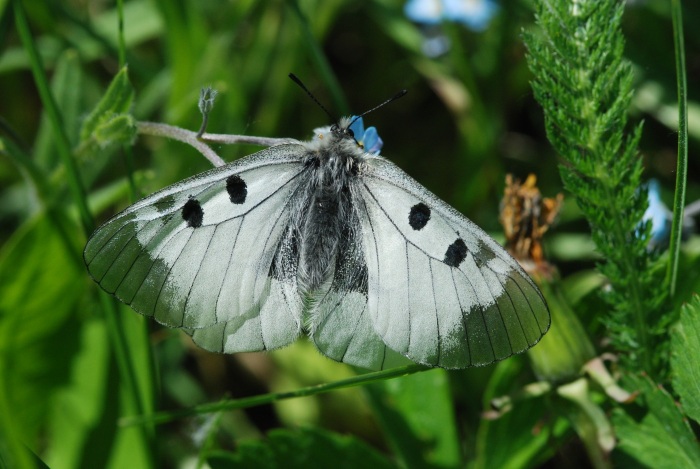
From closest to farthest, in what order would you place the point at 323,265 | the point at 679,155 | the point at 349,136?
the point at 679,155, the point at 323,265, the point at 349,136

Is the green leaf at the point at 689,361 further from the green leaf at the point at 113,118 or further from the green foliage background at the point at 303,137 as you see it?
the green leaf at the point at 113,118

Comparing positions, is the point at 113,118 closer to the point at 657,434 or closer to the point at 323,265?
the point at 323,265

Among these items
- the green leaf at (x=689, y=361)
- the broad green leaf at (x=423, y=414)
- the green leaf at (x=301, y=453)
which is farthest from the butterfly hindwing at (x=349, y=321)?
the green leaf at (x=689, y=361)

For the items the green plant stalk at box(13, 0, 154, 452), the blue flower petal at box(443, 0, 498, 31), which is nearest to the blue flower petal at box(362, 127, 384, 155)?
the green plant stalk at box(13, 0, 154, 452)

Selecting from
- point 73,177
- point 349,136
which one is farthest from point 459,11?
point 73,177

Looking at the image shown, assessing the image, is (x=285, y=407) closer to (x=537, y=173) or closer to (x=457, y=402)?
(x=457, y=402)

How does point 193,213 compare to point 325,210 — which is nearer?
point 193,213

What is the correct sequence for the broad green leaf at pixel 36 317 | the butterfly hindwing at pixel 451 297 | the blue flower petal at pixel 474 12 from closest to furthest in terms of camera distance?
the butterfly hindwing at pixel 451 297, the broad green leaf at pixel 36 317, the blue flower petal at pixel 474 12
